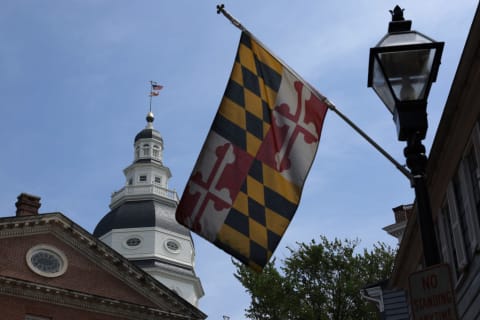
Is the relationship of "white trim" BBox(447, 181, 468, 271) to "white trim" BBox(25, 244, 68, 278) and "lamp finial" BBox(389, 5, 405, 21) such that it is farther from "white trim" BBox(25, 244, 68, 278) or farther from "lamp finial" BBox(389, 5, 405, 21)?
"white trim" BBox(25, 244, 68, 278)

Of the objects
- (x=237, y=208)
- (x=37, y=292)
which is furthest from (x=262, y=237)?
(x=37, y=292)

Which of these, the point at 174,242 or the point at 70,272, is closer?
the point at 70,272

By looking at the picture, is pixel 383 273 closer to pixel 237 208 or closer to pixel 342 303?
pixel 342 303

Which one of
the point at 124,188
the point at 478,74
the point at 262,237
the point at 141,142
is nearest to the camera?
the point at 262,237

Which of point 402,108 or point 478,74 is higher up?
point 478,74

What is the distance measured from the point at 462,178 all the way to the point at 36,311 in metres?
24.8

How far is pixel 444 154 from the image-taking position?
15398 millimetres

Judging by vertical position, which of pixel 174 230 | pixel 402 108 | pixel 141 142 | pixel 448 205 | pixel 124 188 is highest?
pixel 141 142

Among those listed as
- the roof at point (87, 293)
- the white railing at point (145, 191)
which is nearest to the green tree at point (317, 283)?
the roof at point (87, 293)

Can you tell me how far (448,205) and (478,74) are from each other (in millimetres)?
3936

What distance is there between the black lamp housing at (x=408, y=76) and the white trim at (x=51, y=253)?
30.3 meters

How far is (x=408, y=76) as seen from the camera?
7.44 metres

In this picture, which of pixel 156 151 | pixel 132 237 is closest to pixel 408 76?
pixel 132 237

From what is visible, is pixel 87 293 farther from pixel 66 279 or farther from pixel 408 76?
pixel 408 76
